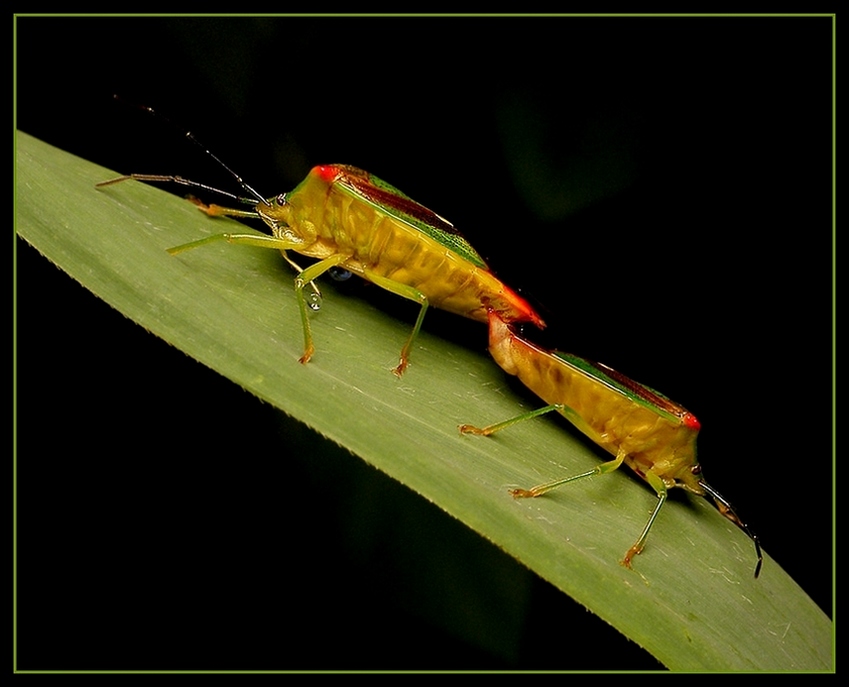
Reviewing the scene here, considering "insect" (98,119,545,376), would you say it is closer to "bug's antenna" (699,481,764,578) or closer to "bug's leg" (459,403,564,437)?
"bug's leg" (459,403,564,437)

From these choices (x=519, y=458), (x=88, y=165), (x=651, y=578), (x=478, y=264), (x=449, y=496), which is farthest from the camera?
(x=478, y=264)

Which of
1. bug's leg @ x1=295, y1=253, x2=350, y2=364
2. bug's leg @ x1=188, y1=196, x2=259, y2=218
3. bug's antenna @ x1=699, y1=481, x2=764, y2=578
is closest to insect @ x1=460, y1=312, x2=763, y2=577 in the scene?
bug's antenna @ x1=699, y1=481, x2=764, y2=578

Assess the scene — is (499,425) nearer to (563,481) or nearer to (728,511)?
(563,481)

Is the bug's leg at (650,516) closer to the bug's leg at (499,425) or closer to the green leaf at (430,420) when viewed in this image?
the green leaf at (430,420)

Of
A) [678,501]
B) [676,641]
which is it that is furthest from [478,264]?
[676,641]

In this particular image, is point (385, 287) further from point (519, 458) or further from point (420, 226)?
point (519, 458)
